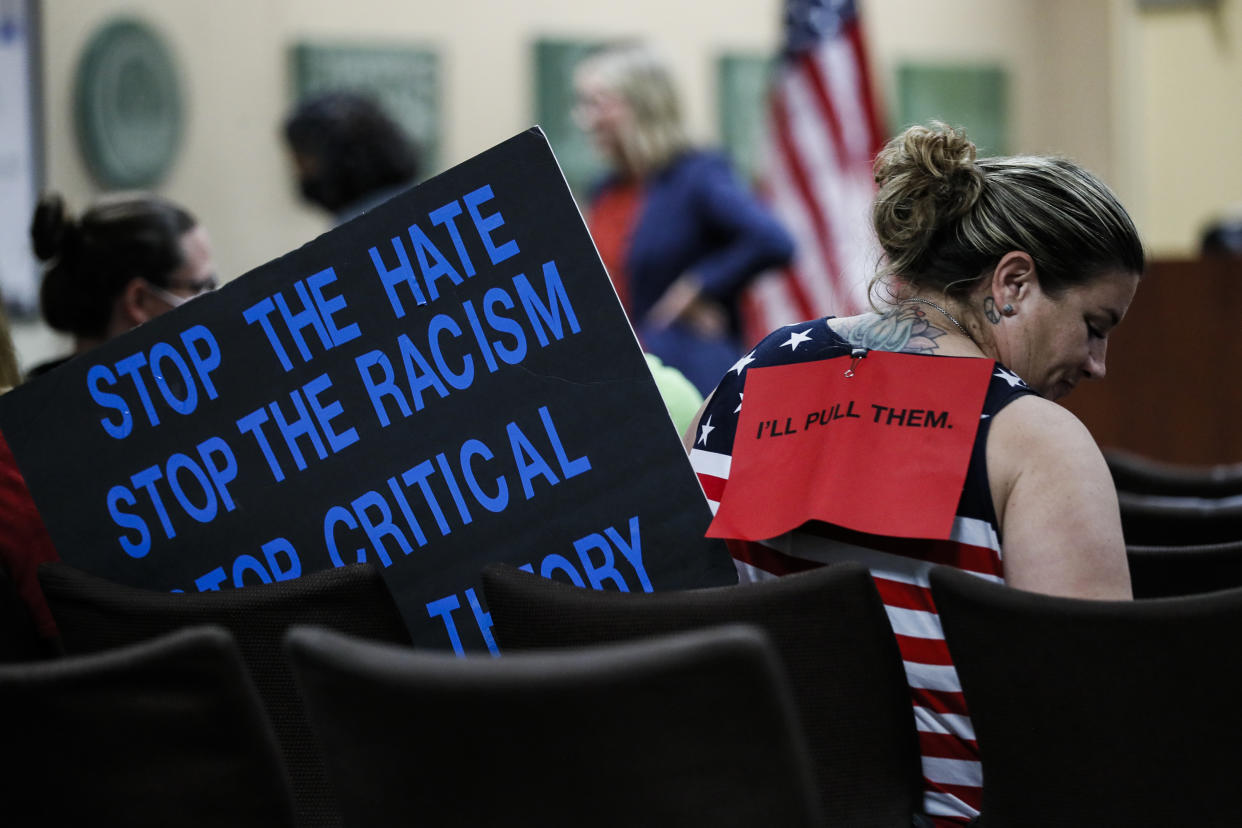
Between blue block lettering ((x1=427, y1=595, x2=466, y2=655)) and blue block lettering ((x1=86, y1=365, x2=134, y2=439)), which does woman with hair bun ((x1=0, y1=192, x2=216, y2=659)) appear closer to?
blue block lettering ((x1=86, y1=365, x2=134, y2=439))

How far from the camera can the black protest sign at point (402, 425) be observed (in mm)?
1425

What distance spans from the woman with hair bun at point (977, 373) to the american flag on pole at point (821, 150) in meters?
2.43

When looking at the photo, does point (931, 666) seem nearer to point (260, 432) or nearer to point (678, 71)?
point (260, 432)

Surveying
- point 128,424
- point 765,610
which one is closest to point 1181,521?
point 765,610

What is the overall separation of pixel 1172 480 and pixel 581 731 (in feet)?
5.76

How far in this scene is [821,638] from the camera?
1201mm

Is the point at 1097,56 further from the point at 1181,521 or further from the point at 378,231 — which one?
the point at 378,231

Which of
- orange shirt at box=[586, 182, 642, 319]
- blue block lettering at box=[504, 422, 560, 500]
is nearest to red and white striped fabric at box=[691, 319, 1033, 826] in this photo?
blue block lettering at box=[504, 422, 560, 500]

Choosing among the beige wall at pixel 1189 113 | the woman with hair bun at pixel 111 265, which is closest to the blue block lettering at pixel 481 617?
the woman with hair bun at pixel 111 265

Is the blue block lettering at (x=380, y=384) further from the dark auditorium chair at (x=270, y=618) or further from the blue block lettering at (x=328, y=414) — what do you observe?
the dark auditorium chair at (x=270, y=618)

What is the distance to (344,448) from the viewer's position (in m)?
1.47

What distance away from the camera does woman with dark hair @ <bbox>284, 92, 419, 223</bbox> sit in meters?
3.12

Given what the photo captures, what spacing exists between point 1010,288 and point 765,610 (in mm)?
497

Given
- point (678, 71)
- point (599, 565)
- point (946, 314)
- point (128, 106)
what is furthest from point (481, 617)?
point (678, 71)
